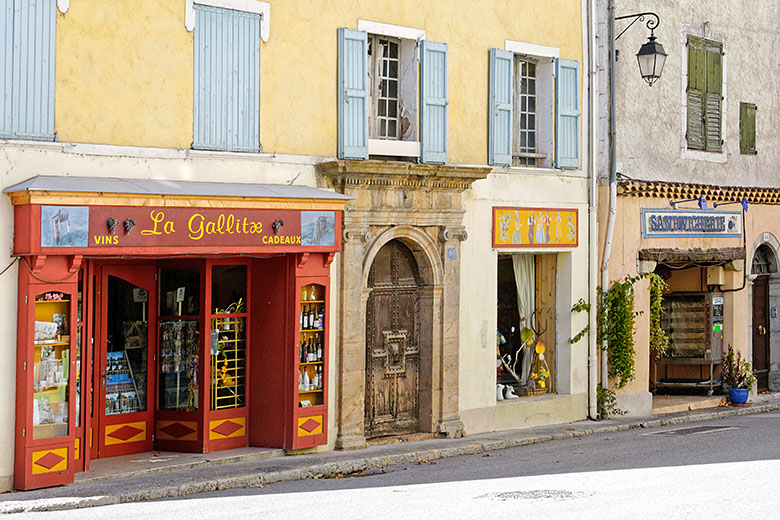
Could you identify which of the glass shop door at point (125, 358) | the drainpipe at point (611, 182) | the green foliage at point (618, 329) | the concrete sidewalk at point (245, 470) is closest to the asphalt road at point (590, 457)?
the concrete sidewalk at point (245, 470)

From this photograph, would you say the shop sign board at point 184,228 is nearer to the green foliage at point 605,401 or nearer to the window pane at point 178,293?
the window pane at point 178,293

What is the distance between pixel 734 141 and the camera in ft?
65.5

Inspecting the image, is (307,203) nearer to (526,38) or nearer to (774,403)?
(526,38)

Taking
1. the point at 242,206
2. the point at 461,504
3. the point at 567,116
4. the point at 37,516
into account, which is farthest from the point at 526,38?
the point at 37,516

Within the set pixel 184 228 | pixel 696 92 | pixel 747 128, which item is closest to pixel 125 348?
pixel 184 228

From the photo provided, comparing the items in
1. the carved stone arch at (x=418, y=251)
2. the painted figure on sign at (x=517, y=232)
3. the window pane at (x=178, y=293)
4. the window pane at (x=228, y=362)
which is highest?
the painted figure on sign at (x=517, y=232)

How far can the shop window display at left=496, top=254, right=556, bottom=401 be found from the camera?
16.3m

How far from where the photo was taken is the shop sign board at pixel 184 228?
419 inches

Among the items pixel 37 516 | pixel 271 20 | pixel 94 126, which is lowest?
pixel 37 516

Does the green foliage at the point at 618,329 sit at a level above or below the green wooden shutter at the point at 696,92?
below

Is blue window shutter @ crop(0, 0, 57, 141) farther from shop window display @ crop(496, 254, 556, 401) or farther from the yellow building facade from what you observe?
shop window display @ crop(496, 254, 556, 401)

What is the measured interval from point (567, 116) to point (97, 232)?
8.07 m

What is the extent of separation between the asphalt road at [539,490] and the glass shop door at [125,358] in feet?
6.80

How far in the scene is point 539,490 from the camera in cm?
1076
